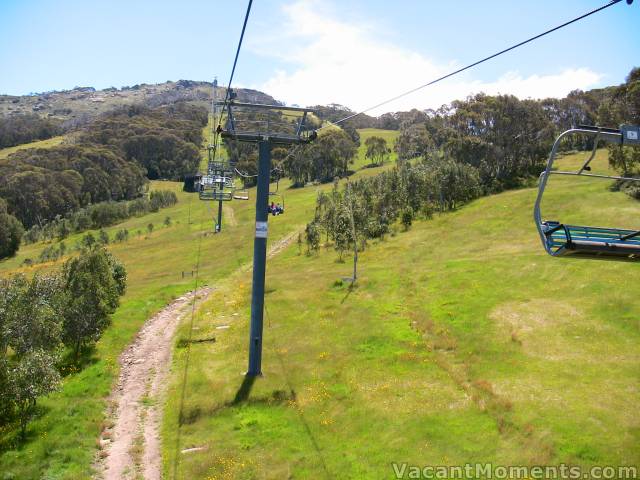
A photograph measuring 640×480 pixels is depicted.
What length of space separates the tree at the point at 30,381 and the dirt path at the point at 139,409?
3.38 m

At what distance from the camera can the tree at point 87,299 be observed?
1219 inches

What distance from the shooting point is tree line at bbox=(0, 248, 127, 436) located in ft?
76.4

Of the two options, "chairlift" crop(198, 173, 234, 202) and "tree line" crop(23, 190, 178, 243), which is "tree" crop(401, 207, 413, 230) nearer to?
"chairlift" crop(198, 173, 234, 202)

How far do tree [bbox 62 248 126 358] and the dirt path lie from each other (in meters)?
2.72

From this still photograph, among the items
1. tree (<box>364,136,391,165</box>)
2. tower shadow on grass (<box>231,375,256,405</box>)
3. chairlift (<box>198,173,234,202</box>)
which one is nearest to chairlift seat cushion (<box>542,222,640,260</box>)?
tower shadow on grass (<box>231,375,256,405</box>)

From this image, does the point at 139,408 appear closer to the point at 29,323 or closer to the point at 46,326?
the point at 46,326

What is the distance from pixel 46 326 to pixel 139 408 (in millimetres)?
7388

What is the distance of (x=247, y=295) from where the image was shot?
43.8 metres

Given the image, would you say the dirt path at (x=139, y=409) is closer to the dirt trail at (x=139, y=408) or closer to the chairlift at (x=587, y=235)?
the dirt trail at (x=139, y=408)

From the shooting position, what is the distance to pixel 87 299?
32281 millimetres

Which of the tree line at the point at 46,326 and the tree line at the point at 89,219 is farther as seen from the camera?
the tree line at the point at 89,219

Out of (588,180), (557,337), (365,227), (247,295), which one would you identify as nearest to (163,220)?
(365,227)

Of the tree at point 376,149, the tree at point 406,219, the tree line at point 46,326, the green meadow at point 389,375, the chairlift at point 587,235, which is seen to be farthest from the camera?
the tree at point 376,149

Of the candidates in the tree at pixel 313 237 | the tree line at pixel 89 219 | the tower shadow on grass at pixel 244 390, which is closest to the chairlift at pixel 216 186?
the tree at pixel 313 237
